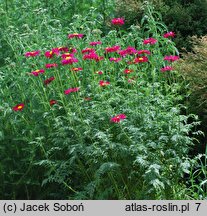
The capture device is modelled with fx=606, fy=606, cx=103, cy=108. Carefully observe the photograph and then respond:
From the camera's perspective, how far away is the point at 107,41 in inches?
241

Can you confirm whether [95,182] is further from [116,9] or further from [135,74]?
[116,9]

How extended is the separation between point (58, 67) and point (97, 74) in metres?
0.35

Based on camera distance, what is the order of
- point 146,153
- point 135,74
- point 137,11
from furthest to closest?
point 137,11, point 135,74, point 146,153

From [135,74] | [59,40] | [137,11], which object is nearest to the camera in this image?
[135,74]

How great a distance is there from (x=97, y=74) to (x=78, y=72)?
0.24 metres

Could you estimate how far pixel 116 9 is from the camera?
772cm

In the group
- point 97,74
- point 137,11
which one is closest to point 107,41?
point 97,74

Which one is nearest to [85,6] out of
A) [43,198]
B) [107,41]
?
[107,41]

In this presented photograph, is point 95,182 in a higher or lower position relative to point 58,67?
lower

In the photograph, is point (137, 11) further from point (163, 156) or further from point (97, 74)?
point (163, 156)

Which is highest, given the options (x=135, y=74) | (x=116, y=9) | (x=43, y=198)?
(x=135, y=74)

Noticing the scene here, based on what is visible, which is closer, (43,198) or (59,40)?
(43,198)

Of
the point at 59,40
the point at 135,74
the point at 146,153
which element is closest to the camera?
the point at 146,153

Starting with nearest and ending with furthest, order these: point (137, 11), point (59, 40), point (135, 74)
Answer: point (135, 74) < point (59, 40) < point (137, 11)
